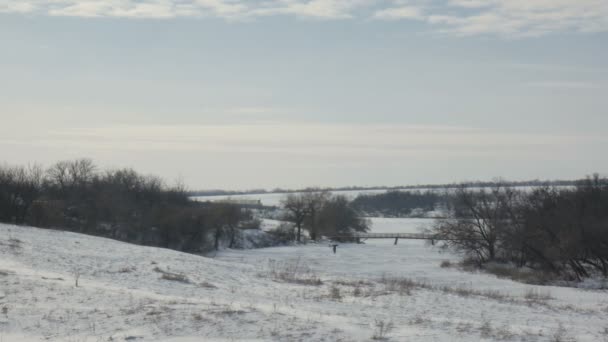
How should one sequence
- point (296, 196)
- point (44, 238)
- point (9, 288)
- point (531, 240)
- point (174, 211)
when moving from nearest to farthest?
point (9, 288), point (44, 238), point (531, 240), point (174, 211), point (296, 196)

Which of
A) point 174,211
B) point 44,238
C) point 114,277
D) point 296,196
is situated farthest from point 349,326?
point 296,196

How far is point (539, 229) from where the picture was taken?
48.7 meters

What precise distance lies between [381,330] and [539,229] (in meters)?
42.2

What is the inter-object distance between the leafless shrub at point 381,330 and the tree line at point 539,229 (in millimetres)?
35261

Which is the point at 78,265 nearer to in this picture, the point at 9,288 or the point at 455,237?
the point at 9,288

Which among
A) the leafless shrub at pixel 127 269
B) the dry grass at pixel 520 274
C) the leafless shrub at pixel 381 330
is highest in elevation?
the leafless shrub at pixel 381 330

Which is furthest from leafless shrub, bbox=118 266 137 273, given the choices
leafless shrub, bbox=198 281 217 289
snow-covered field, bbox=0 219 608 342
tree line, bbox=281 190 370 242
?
tree line, bbox=281 190 370 242

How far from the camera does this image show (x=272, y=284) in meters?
19.9

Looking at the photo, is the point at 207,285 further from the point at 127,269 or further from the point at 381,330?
the point at 381,330

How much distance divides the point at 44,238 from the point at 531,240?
1486 inches

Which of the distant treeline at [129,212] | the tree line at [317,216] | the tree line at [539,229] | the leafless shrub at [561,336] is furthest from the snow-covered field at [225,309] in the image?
the tree line at [317,216]

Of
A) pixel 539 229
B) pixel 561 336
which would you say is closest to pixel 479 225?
pixel 539 229

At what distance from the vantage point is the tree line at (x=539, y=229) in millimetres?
43000

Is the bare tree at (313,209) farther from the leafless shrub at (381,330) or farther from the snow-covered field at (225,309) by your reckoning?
the leafless shrub at (381,330)
